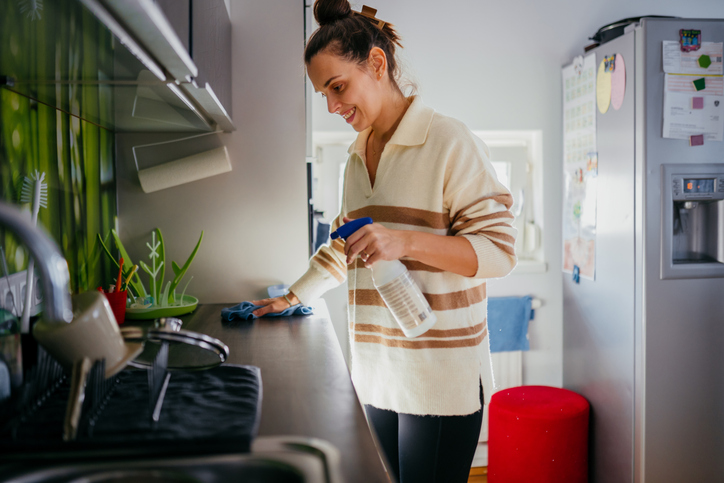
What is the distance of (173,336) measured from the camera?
2.01 ft

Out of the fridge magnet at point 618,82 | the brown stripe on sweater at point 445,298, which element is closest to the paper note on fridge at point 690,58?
the fridge magnet at point 618,82

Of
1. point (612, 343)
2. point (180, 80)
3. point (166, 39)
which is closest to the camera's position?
point (166, 39)

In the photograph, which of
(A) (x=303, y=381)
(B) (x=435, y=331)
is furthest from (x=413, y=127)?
(A) (x=303, y=381)

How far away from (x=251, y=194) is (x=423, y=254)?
0.85 meters

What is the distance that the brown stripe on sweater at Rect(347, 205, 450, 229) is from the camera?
113 centimetres

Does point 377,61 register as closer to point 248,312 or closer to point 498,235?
point 498,235

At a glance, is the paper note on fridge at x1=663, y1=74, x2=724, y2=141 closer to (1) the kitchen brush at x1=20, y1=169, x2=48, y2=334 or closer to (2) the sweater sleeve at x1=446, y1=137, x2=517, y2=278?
(2) the sweater sleeve at x1=446, y1=137, x2=517, y2=278

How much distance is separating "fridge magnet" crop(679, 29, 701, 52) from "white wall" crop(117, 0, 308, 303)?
1.30 m

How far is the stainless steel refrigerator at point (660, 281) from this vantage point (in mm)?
1924

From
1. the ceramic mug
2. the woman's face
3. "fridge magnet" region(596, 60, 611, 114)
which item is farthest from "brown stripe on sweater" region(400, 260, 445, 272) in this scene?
"fridge magnet" region(596, 60, 611, 114)

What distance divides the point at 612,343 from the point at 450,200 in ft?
4.40

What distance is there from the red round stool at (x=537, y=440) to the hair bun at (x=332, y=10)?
1535 millimetres

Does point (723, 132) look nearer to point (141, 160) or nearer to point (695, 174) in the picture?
point (695, 174)

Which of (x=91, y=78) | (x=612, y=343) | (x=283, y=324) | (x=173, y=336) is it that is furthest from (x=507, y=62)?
(x=173, y=336)
